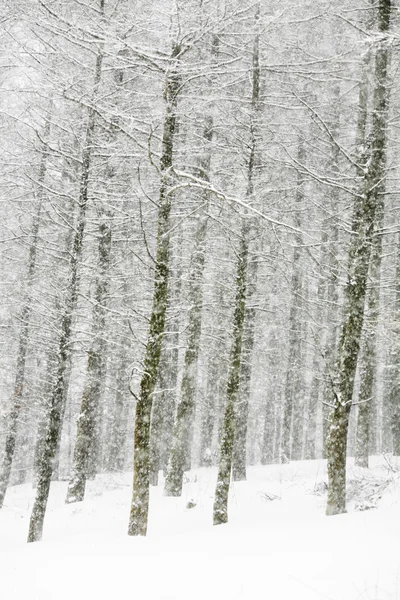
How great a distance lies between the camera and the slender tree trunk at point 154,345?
782 centimetres

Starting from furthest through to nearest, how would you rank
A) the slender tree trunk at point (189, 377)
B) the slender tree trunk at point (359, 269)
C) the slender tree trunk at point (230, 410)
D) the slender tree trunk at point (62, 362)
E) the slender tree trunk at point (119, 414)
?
1. the slender tree trunk at point (119, 414)
2. the slender tree trunk at point (189, 377)
3. the slender tree trunk at point (62, 362)
4. the slender tree trunk at point (230, 410)
5. the slender tree trunk at point (359, 269)

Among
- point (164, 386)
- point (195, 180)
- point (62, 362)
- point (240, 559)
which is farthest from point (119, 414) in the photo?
point (240, 559)

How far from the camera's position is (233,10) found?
27.7ft

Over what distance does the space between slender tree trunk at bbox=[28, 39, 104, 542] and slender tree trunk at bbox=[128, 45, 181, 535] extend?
2.32 meters

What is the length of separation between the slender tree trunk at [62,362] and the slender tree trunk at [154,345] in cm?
232

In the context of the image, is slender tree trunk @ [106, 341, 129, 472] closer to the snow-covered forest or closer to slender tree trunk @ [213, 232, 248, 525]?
the snow-covered forest

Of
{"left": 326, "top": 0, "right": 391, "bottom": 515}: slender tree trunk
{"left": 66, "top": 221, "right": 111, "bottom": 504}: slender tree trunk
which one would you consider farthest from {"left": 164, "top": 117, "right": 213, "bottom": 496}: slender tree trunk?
{"left": 326, "top": 0, "right": 391, "bottom": 515}: slender tree trunk

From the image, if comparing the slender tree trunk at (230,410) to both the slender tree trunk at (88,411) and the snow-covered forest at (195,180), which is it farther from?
the slender tree trunk at (88,411)

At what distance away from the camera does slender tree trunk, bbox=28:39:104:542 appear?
10.0 m

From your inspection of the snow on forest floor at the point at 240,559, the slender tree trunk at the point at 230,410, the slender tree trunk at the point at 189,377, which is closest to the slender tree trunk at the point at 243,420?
the slender tree trunk at the point at 189,377

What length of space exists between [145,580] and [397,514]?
4044 millimetres

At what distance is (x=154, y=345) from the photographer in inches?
324

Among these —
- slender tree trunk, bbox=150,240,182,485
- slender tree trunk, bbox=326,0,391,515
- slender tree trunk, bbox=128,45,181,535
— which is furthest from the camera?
slender tree trunk, bbox=150,240,182,485

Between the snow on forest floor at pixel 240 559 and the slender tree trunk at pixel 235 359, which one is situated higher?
the slender tree trunk at pixel 235 359
